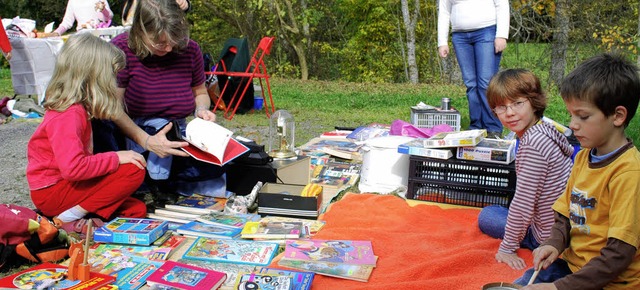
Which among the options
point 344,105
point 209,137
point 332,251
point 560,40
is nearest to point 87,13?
point 344,105

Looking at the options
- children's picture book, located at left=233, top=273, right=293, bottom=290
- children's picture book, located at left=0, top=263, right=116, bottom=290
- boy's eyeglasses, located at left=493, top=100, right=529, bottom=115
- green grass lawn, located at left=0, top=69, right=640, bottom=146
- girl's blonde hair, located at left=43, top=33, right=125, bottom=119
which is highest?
girl's blonde hair, located at left=43, top=33, right=125, bottom=119

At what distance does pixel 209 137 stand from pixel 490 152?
4.91 feet

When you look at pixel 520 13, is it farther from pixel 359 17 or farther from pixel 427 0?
pixel 359 17

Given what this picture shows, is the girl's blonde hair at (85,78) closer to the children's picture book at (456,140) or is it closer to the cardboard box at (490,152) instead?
the children's picture book at (456,140)

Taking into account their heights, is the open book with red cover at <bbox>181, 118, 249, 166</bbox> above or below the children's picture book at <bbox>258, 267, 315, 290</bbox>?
above

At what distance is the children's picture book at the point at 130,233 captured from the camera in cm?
274

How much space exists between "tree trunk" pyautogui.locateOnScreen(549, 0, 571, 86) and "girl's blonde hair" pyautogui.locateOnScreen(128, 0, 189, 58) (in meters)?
8.24

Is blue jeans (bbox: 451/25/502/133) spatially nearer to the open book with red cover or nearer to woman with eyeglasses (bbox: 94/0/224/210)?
woman with eyeglasses (bbox: 94/0/224/210)

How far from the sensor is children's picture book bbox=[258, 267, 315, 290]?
2.25m

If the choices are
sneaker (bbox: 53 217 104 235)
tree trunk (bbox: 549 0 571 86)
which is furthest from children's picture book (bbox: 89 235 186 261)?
tree trunk (bbox: 549 0 571 86)

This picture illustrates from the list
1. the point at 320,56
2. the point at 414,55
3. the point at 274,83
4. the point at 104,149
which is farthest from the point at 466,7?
the point at 320,56

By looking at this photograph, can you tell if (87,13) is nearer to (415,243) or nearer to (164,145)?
(164,145)

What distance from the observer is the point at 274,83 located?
10.4 metres

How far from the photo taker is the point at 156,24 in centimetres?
310
